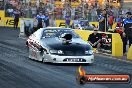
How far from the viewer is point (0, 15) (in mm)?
40781

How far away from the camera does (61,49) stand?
14.2 meters

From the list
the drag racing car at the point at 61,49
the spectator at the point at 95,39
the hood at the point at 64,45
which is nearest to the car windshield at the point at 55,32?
the drag racing car at the point at 61,49

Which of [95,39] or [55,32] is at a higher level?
[55,32]

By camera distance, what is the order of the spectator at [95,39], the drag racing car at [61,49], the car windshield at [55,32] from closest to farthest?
the drag racing car at [61,49] < the car windshield at [55,32] < the spectator at [95,39]

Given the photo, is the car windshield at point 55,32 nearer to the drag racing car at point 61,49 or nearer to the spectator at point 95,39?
the drag racing car at point 61,49

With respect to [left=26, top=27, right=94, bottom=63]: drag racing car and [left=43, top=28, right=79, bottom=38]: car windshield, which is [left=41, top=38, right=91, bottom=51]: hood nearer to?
[left=26, top=27, right=94, bottom=63]: drag racing car

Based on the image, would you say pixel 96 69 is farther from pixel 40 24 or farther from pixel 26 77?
pixel 40 24

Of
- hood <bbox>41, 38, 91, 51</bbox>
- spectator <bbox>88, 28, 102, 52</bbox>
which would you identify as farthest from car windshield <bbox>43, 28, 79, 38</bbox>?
spectator <bbox>88, 28, 102, 52</bbox>

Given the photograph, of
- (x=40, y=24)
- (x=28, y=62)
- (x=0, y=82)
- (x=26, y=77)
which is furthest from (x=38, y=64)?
(x=40, y=24)

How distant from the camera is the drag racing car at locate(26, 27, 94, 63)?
1417 cm

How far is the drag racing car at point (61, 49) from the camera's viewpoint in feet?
46.5

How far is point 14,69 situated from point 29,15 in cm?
2762

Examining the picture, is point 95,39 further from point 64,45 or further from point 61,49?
point 61,49

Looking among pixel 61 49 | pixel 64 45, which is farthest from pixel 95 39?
pixel 61 49
